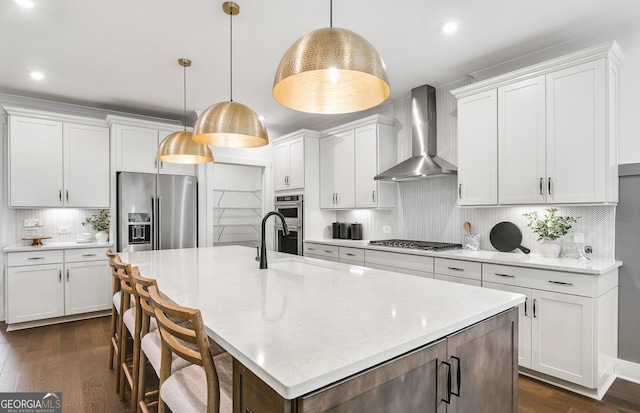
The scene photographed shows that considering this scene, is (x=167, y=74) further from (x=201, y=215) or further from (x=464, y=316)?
(x=464, y=316)

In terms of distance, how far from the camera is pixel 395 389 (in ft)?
3.41

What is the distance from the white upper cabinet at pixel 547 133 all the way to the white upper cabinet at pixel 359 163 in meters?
1.14

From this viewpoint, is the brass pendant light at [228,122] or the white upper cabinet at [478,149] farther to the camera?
the white upper cabinet at [478,149]

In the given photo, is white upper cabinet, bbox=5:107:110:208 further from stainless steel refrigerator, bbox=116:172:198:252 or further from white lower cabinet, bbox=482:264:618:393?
white lower cabinet, bbox=482:264:618:393

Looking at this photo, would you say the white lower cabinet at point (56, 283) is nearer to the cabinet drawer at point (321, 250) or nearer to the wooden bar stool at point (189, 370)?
the cabinet drawer at point (321, 250)

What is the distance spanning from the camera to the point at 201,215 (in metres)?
4.87

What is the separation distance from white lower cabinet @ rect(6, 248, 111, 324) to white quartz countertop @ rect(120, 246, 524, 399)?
261 cm

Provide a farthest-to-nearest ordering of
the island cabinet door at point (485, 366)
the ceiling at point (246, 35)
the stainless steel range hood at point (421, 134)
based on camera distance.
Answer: the stainless steel range hood at point (421, 134) → the ceiling at point (246, 35) → the island cabinet door at point (485, 366)

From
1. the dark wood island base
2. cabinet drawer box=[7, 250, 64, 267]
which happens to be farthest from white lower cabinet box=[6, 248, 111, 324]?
the dark wood island base

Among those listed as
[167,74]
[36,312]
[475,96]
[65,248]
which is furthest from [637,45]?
[36,312]

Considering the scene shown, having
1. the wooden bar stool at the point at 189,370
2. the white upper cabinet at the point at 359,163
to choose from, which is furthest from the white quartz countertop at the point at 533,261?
the wooden bar stool at the point at 189,370

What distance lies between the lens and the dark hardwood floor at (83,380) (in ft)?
7.67

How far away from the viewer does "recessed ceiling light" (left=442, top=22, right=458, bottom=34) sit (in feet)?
8.80

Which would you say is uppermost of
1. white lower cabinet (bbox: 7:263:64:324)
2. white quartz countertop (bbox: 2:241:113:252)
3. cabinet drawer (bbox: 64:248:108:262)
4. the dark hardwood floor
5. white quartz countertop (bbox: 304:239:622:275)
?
white quartz countertop (bbox: 304:239:622:275)
